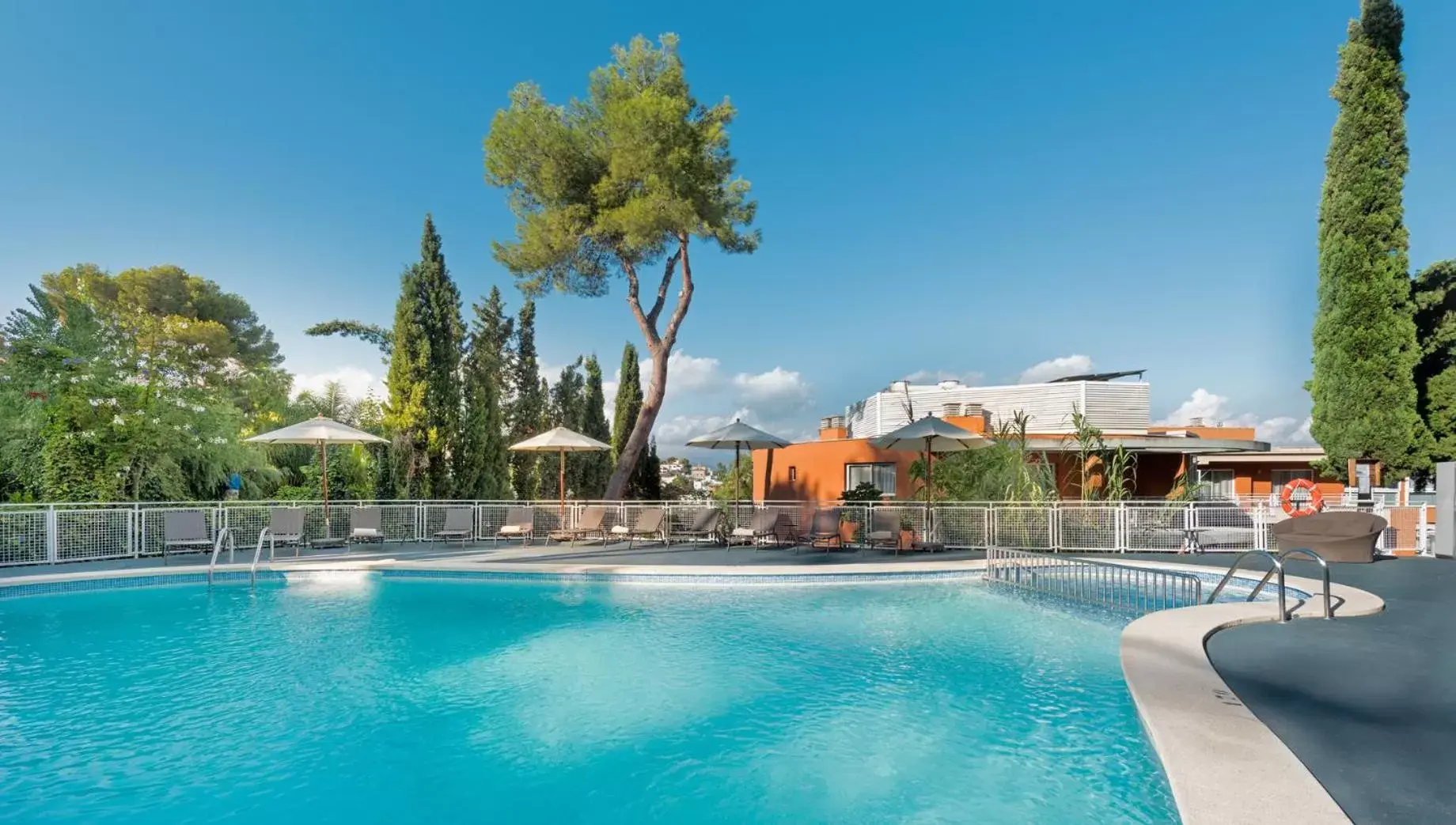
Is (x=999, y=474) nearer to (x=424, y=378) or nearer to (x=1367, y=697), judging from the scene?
(x=1367, y=697)

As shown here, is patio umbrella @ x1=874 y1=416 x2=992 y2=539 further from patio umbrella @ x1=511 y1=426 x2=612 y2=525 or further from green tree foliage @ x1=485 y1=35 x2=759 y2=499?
green tree foliage @ x1=485 y1=35 x2=759 y2=499

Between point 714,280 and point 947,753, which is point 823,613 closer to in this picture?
point 947,753

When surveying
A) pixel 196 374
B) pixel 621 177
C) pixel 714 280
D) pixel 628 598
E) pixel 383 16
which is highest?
pixel 383 16

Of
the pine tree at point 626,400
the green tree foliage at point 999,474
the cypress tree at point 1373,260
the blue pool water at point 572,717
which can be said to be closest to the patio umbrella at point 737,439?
the green tree foliage at point 999,474

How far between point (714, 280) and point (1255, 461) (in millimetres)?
18586

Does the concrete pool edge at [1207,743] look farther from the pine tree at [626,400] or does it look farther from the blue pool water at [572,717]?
the pine tree at [626,400]

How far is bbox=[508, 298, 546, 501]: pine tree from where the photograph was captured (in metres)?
22.7

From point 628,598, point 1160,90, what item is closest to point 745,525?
point 628,598

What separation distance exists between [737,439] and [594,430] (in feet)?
34.7

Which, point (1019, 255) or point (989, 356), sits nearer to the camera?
point (1019, 255)

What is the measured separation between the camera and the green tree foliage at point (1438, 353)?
16.6 meters

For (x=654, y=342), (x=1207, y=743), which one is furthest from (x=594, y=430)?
(x=1207, y=743)

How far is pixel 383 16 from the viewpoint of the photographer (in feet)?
45.0

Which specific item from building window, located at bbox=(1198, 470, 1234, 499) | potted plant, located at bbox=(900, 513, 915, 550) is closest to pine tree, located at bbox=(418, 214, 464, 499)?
potted plant, located at bbox=(900, 513, 915, 550)
